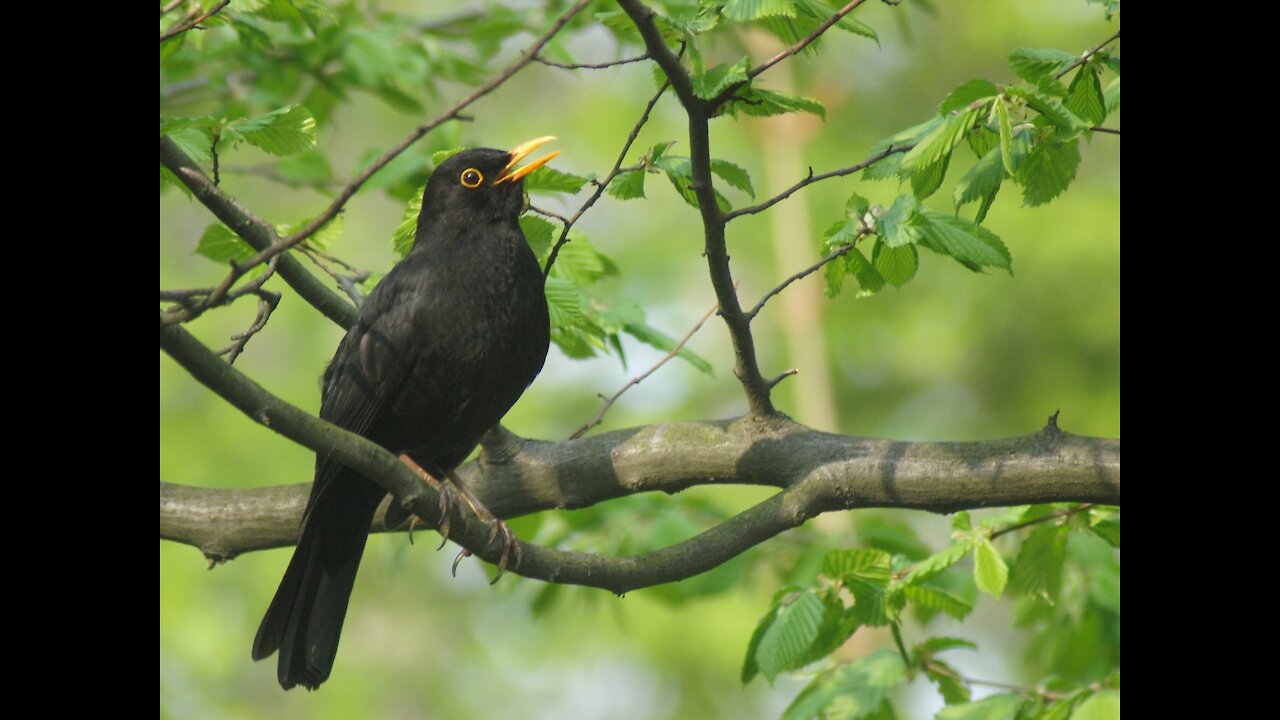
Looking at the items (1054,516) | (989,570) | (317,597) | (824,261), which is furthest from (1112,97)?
(317,597)

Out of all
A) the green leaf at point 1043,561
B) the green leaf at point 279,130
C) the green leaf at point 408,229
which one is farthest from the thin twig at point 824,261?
the green leaf at point 279,130

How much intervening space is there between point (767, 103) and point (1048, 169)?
78 cm

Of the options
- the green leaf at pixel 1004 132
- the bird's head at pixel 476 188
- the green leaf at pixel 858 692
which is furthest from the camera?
the bird's head at pixel 476 188

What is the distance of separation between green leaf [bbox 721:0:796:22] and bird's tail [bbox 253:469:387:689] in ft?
6.95

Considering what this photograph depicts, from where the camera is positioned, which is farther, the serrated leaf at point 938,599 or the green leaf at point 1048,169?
the serrated leaf at point 938,599

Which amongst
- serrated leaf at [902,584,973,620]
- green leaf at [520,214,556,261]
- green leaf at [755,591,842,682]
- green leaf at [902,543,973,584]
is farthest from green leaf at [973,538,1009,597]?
green leaf at [520,214,556,261]

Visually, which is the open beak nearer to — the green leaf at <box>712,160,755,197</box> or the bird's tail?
the green leaf at <box>712,160,755,197</box>

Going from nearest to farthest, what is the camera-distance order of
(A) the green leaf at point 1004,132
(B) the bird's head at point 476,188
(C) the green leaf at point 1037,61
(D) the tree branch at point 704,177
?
1. (A) the green leaf at point 1004,132
2. (D) the tree branch at point 704,177
3. (C) the green leaf at point 1037,61
4. (B) the bird's head at point 476,188

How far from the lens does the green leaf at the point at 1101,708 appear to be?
10.6 ft

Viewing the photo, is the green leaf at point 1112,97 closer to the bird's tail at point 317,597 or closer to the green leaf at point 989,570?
the green leaf at point 989,570

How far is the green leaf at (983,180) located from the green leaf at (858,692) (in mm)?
1670
